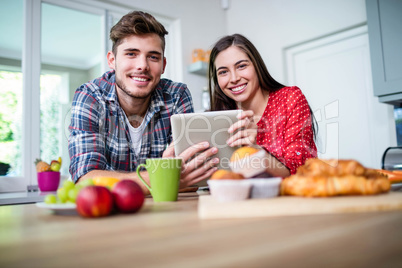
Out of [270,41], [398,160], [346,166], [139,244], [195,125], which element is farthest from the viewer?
[270,41]

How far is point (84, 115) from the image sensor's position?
159cm

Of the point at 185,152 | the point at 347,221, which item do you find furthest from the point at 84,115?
the point at 347,221

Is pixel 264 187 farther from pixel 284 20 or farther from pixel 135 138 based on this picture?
pixel 284 20

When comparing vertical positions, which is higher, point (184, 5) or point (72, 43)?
point (184, 5)

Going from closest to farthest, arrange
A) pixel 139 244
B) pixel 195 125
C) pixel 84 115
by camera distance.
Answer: pixel 139 244 → pixel 195 125 → pixel 84 115

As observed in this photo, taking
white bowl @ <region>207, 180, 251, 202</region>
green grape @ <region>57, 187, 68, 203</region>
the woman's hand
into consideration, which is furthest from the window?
white bowl @ <region>207, 180, 251, 202</region>

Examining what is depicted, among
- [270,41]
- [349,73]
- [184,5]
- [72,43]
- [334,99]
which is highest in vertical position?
[184,5]

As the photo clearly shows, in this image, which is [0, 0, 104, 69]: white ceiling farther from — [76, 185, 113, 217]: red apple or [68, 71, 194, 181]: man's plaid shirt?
[76, 185, 113, 217]: red apple

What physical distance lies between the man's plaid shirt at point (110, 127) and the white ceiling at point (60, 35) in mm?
1297

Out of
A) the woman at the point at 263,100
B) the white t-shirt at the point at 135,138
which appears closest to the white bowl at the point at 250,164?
the woman at the point at 263,100

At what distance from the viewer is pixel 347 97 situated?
317cm

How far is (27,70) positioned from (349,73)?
2927 millimetres

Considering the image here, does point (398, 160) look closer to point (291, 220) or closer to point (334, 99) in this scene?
point (334, 99)

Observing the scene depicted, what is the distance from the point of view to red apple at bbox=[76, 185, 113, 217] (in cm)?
61
